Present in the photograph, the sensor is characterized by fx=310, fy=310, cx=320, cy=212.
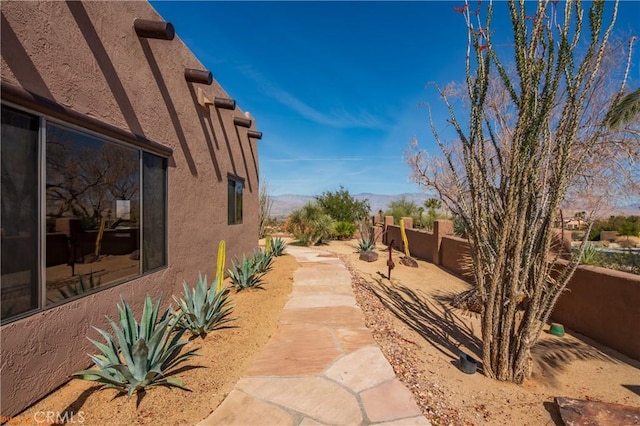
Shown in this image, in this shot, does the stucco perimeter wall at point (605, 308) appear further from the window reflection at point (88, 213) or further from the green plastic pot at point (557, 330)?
the window reflection at point (88, 213)

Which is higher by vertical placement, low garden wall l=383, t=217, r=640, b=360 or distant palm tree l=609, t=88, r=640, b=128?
distant palm tree l=609, t=88, r=640, b=128

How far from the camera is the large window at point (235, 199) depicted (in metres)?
7.87

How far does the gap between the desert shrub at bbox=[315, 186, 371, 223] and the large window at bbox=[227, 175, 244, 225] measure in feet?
41.0

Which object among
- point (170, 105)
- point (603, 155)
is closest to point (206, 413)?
point (170, 105)

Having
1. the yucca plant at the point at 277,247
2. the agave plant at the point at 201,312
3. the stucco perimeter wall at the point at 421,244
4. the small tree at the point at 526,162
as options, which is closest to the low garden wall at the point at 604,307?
the small tree at the point at 526,162

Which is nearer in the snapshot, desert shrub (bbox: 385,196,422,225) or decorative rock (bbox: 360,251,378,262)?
decorative rock (bbox: 360,251,378,262)

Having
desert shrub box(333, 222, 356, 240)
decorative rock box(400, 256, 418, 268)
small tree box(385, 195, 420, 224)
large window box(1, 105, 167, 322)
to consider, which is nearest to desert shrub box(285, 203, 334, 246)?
desert shrub box(333, 222, 356, 240)

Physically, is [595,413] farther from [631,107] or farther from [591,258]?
[631,107]

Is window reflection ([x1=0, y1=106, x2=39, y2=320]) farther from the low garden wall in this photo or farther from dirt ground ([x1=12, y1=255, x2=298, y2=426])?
the low garden wall

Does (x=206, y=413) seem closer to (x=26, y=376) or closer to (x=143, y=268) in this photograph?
(x=26, y=376)

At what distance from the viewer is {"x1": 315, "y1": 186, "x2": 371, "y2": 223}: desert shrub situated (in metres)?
21.4

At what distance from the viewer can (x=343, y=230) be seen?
1927 centimetres

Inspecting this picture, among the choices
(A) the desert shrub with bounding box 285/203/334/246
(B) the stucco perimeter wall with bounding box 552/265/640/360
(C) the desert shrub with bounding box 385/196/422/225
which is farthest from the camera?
(C) the desert shrub with bounding box 385/196/422/225

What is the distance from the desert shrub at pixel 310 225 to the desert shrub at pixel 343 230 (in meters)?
1.38
